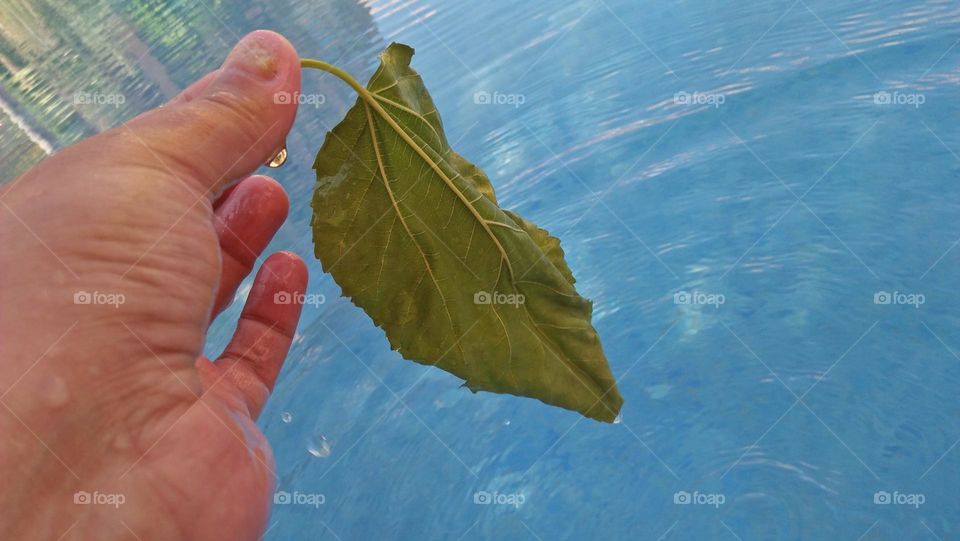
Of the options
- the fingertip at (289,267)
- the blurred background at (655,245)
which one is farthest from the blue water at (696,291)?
the fingertip at (289,267)

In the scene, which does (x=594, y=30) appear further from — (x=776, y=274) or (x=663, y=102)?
(x=776, y=274)

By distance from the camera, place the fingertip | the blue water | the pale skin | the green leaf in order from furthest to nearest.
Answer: the blue water, the fingertip, the green leaf, the pale skin

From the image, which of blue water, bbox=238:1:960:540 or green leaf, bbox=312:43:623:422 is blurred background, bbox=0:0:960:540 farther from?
green leaf, bbox=312:43:623:422

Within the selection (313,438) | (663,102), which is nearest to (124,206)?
(313,438)

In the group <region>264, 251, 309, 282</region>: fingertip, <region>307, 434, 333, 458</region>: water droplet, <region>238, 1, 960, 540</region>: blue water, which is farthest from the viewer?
<region>307, 434, 333, 458</region>: water droplet

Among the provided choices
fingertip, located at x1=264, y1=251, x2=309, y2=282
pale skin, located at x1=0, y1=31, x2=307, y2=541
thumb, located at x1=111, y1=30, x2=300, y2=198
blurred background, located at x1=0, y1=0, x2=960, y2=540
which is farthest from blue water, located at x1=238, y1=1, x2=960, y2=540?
thumb, located at x1=111, y1=30, x2=300, y2=198

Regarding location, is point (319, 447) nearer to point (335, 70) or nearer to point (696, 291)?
point (696, 291)

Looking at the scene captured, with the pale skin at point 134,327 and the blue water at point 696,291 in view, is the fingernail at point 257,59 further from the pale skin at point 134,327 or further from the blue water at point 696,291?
the blue water at point 696,291
